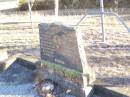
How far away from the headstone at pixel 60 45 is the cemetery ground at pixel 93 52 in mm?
571

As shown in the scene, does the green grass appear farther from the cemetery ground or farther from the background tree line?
the background tree line

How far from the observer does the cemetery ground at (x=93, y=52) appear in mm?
5891

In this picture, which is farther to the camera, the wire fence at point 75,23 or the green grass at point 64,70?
→ the wire fence at point 75,23

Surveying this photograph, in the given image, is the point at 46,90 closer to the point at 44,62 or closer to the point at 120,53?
the point at 44,62

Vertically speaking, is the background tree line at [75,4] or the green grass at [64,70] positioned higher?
the background tree line at [75,4]

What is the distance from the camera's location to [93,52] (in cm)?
739

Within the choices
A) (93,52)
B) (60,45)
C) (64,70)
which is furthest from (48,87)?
(93,52)

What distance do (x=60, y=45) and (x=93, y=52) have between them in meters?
1.87

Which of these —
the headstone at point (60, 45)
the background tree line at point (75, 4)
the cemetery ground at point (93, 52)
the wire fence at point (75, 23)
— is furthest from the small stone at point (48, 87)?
the background tree line at point (75, 4)

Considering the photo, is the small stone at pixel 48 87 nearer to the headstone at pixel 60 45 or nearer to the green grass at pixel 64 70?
Result: the green grass at pixel 64 70

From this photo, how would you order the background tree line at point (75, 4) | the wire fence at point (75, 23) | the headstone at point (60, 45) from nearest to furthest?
the headstone at point (60, 45) < the wire fence at point (75, 23) < the background tree line at point (75, 4)

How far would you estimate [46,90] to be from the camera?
5.74 metres

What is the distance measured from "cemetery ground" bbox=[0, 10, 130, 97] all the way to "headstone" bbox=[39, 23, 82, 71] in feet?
1.87

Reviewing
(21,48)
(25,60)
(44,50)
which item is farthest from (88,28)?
(44,50)
